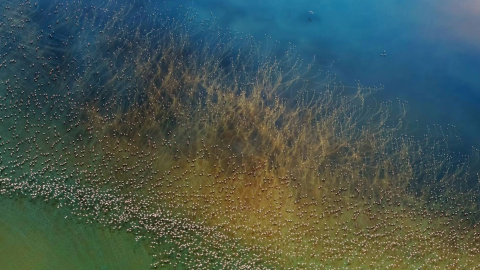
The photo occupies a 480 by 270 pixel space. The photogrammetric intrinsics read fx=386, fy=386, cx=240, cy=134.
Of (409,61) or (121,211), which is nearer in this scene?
(121,211)

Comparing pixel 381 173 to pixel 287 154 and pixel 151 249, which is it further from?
→ pixel 151 249

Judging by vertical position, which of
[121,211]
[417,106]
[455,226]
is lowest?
[121,211]

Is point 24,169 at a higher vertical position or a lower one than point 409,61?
lower

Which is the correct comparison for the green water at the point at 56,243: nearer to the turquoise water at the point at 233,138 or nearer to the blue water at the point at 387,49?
the turquoise water at the point at 233,138

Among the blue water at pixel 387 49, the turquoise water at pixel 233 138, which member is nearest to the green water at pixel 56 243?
the turquoise water at pixel 233 138

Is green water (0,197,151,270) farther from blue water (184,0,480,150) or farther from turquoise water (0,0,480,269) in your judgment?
blue water (184,0,480,150)

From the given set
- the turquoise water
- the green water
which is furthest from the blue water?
the green water

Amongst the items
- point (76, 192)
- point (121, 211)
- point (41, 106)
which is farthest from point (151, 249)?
point (41, 106)
